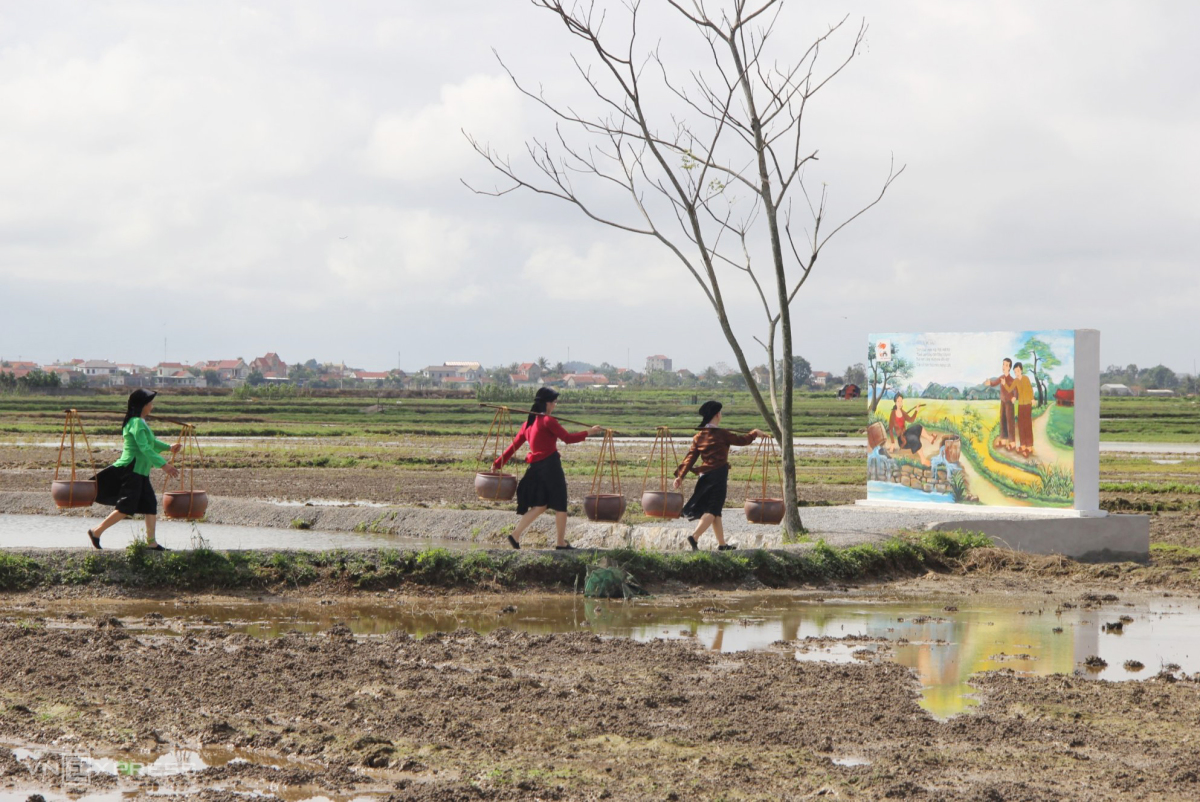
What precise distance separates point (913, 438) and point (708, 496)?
5.64 metres

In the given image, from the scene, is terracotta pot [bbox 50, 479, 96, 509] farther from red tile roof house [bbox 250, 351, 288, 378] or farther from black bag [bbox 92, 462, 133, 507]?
red tile roof house [bbox 250, 351, 288, 378]

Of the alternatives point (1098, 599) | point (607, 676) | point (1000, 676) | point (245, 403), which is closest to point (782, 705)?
point (607, 676)

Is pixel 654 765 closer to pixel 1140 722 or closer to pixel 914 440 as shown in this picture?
pixel 1140 722

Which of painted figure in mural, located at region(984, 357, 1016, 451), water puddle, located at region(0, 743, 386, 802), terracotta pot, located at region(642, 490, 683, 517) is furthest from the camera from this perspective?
painted figure in mural, located at region(984, 357, 1016, 451)

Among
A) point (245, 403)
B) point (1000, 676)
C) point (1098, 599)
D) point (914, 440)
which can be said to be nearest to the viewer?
point (1000, 676)

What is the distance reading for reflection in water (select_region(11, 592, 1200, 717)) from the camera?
29.5ft

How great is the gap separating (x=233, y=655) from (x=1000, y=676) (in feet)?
17.4

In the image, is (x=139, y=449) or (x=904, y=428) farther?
(x=904, y=428)

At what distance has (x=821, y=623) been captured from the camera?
1048cm

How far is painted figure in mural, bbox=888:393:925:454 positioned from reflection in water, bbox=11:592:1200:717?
569 cm

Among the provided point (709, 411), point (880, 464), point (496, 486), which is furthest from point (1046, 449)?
point (496, 486)

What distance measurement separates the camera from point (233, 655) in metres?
8.20

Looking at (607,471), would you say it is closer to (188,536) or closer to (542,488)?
(188,536)
